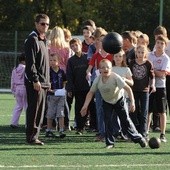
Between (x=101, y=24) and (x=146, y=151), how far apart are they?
3302cm

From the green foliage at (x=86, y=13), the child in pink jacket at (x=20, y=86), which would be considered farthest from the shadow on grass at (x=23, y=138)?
the green foliage at (x=86, y=13)

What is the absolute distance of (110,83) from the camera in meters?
11.9

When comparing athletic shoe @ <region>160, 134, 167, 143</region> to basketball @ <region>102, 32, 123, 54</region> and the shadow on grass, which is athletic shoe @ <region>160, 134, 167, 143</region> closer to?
the shadow on grass

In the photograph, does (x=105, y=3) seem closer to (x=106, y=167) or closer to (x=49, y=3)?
(x=49, y=3)

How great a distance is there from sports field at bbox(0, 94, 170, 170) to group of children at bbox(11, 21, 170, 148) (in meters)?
0.34

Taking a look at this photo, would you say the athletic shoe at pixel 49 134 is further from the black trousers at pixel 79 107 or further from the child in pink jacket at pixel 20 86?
the child in pink jacket at pixel 20 86

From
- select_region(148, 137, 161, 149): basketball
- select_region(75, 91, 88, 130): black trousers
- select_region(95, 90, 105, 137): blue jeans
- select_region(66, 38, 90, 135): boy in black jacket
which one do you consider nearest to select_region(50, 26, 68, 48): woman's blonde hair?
select_region(66, 38, 90, 135): boy in black jacket

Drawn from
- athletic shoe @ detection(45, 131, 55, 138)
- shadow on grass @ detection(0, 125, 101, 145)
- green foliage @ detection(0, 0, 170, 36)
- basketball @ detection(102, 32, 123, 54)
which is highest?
green foliage @ detection(0, 0, 170, 36)

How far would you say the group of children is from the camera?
11.9 metres

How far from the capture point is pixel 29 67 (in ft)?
39.8

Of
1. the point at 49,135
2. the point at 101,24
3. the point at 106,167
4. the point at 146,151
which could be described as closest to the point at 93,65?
the point at 49,135

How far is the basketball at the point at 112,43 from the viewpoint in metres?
12.7

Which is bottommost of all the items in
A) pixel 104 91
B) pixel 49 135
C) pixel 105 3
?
pixel 49 135

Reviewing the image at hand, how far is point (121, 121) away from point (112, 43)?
144cm
